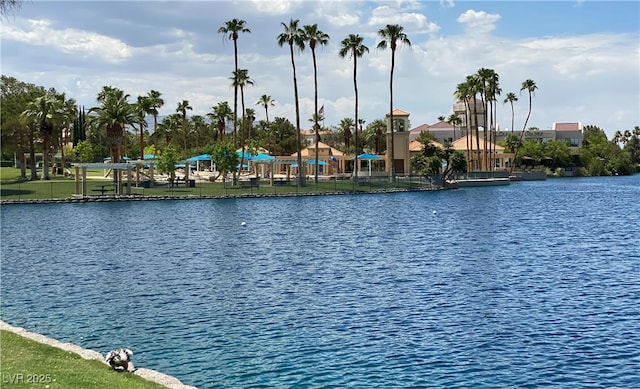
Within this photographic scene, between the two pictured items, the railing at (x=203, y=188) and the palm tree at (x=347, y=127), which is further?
the palm tree at (x=347, y=127)

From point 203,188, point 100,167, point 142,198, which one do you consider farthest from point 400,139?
point 100,167

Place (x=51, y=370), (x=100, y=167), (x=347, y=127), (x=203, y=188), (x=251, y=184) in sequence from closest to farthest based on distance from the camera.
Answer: (x=51, y=370) < (x=100, y=167) < (x=203, y=188) < (x=251, y=184) < (x=347, y=127)

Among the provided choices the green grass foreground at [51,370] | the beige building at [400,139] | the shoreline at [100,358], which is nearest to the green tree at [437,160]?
the beige building at [400,139]

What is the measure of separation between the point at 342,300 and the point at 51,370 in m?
12.5

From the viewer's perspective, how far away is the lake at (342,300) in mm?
17375

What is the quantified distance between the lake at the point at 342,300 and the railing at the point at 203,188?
2558cm

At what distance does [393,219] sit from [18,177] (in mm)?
62097

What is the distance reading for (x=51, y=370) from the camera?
1363cm

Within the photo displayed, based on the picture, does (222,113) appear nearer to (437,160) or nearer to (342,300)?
(437,160)

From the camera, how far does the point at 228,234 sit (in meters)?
46.6

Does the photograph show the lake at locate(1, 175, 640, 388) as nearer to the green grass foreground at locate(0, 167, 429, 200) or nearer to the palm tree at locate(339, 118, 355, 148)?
the green grass foreground at locate(0, 167, 429, 200)

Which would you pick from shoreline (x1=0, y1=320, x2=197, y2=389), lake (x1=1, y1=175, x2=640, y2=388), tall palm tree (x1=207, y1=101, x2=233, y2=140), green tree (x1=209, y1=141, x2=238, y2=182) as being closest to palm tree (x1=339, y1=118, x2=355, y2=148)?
tall palm tree (x1=207, y1=101, x2=233, y2=140)

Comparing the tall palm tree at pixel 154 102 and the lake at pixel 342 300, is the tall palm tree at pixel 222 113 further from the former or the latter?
the lake at pixel 342 300

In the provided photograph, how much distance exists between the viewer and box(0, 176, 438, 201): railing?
75.9 meters
